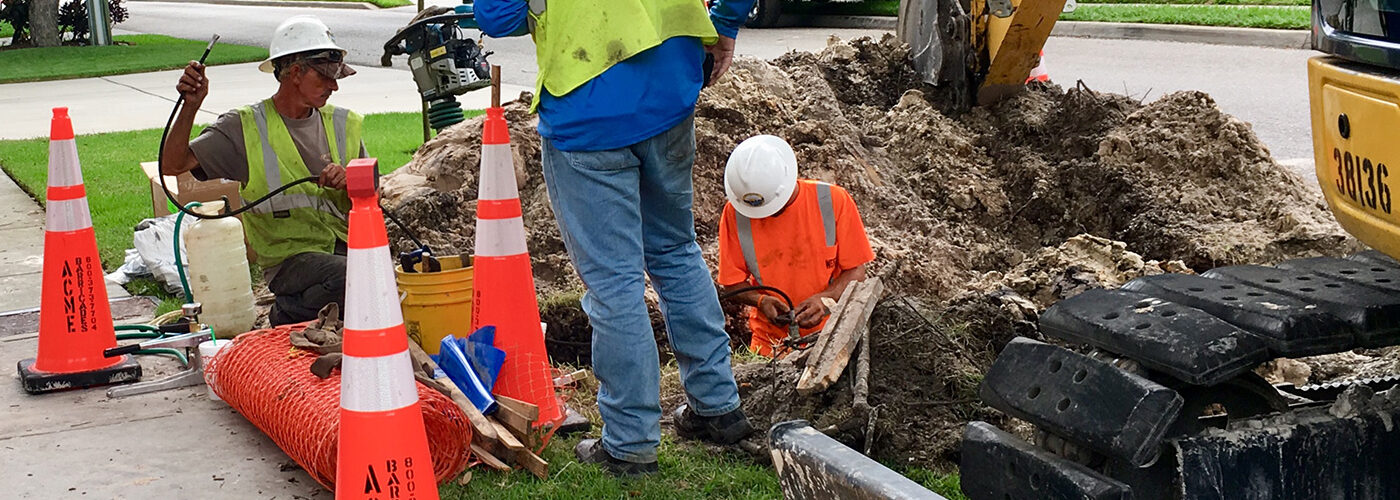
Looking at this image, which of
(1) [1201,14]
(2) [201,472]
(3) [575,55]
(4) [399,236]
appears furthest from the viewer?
(1) [1201,14]

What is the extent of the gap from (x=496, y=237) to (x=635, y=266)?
653 mm

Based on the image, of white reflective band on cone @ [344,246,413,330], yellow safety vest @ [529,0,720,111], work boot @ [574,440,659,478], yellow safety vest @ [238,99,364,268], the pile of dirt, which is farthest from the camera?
the pile of dirt

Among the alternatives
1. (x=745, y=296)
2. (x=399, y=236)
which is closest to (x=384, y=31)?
(x=399, y=236)

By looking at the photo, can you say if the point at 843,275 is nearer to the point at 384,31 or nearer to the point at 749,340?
the point at 749,340

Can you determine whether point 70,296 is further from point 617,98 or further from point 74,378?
point 617,98

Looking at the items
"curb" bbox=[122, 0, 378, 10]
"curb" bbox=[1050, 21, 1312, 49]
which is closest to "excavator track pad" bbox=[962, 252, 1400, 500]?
"curb" bbox=[1050, 21, 1312, 49]

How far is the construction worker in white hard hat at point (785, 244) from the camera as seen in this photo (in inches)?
226

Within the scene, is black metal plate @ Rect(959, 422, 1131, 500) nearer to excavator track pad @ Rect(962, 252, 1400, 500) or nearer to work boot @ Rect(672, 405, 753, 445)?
excavator track pad @ Rect(962, 252, 1400, 500)

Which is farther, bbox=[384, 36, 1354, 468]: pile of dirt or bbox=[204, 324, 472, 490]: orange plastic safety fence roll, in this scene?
bbox=[384, 36, 1354, 468]: pile of dirt

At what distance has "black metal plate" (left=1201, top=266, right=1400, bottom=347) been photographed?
2.61m

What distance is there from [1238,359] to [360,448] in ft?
7.34

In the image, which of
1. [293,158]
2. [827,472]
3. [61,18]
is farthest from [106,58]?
[827,472]

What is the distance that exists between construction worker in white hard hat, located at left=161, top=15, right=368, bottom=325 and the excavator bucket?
2503mm

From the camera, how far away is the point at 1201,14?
17.3m
